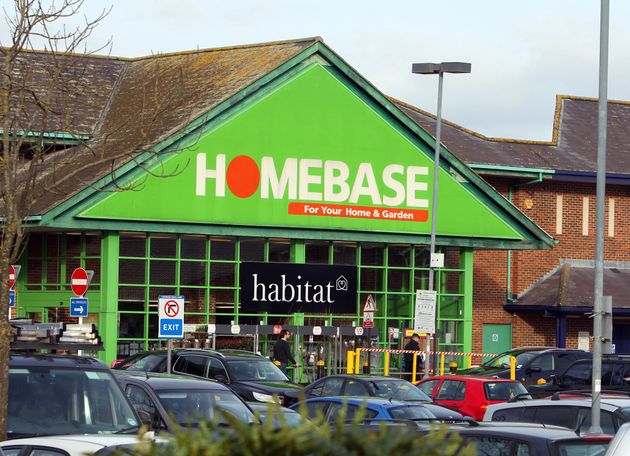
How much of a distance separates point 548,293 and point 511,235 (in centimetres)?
470

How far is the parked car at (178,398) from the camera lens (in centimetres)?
1686

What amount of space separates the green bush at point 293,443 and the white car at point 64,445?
21.2 ft

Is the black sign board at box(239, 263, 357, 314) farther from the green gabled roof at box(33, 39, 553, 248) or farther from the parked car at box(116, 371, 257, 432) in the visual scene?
the parked car at box(116, 371, 257, 432)

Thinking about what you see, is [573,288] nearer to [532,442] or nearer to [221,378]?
[221,378]

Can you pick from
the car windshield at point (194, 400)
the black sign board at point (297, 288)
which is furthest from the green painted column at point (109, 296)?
the car windshield at point (194, 400)

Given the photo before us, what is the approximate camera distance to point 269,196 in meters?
37.1

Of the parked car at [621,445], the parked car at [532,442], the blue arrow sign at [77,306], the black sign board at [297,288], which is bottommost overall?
the parked car at [532,442]

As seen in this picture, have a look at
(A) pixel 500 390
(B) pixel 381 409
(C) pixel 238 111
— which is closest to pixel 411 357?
(C) pixel 238 111

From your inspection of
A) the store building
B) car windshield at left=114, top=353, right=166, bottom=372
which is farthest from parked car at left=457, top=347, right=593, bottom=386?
car windshield at left=114, top=353, right=166, bottom=372

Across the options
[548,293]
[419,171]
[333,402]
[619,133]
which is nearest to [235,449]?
[333,402]

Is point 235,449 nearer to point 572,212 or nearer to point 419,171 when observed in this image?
point 419,171

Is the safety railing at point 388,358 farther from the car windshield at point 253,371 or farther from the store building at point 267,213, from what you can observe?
the car windshield at point 253,371

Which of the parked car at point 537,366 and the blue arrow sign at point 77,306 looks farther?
the parked car at point 537,366

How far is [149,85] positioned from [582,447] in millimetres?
31095
